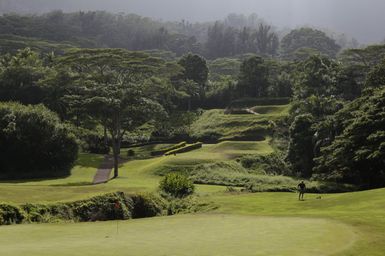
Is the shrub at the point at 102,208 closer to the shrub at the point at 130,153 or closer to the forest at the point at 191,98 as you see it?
the forest at the point at 191,98

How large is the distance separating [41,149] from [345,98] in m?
53.6

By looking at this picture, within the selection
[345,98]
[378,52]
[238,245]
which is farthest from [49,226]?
[378,52]

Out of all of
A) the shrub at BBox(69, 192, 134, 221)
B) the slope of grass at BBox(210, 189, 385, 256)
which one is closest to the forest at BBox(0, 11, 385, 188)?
the slope of grass at BBox(210, 189, 385, 256)

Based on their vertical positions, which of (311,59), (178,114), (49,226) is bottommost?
(49,226)

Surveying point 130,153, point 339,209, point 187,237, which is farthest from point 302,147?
point 187,237

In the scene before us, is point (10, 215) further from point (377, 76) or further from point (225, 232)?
point (377, 76)

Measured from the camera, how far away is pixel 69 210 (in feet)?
95.6

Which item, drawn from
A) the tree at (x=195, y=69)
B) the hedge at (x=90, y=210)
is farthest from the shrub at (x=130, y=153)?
the tree at (x=195, y=69)

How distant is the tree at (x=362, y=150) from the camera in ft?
152

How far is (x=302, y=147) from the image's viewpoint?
60.4 meters

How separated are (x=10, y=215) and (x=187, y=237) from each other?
10735 mm

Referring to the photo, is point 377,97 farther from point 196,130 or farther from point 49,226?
point 196,130

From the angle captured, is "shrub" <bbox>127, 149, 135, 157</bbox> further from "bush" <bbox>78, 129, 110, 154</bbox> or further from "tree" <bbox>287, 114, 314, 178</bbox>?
"tree" <bbox>287, 114, 314, 178</bbox>

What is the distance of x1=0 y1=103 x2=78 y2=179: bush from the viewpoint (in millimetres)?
56156
